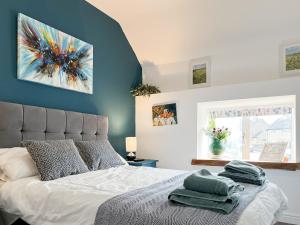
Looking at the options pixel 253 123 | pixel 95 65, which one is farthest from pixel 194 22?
pixel 253 123

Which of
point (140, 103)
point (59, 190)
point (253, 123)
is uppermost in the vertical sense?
point (140, 103)

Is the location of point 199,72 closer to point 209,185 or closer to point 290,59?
point 290,59

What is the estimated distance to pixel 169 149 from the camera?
4160 millimetres

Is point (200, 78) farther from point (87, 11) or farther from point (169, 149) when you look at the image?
point (87, 11)

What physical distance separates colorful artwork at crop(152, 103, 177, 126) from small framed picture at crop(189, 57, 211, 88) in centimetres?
50

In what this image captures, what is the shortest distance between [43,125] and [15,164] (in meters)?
0.69

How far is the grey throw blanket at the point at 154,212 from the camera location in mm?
1276

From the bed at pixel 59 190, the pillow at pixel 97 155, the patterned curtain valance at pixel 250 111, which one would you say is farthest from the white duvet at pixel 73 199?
the patterned curtain valance at pixel 250 111

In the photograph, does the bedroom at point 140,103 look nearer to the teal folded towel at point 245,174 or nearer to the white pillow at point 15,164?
the white pillow at point 15,164

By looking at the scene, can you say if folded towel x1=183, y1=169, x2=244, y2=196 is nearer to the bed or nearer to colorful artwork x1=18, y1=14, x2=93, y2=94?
the bed

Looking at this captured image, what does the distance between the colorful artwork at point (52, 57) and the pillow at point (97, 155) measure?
2.72 feet

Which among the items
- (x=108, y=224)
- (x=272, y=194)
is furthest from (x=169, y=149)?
(x=108, y=224)

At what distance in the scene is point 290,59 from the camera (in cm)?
343

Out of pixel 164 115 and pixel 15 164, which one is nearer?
pixel 15 164
